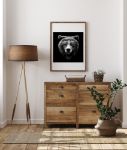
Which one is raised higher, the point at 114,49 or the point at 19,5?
the point at 19,5

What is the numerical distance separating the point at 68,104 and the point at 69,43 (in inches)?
45.8

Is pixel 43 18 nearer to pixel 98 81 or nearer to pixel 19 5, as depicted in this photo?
pixel 19 5

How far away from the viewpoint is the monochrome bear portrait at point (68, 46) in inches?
266

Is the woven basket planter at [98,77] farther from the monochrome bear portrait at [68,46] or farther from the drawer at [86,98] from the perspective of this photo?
the monochrome bear portrait at [68,46]

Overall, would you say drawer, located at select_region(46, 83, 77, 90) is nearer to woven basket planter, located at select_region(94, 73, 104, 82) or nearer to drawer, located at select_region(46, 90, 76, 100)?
drawer, located at select_region(46, 90, 76, 100)

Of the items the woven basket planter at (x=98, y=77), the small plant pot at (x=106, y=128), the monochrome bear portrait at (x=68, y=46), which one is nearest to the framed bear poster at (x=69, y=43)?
the monochrome bear portrait at (x=68, y=46)

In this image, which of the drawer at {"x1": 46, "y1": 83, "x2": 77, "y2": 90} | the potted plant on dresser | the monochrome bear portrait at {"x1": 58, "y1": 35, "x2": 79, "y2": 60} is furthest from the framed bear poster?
the potted plant on dresser

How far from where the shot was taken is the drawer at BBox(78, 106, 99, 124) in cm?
635

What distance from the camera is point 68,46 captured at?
6.77 metres

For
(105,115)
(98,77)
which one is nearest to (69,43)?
(98,77)

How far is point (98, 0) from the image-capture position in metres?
6.77

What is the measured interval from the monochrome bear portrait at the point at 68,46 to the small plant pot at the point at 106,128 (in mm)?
1663

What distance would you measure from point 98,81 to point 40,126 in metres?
1.31

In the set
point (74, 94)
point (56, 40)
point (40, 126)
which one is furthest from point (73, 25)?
point (40, 126)
